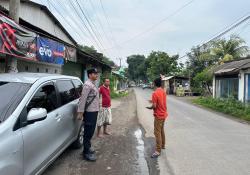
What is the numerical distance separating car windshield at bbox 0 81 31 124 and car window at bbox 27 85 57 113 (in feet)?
0.65

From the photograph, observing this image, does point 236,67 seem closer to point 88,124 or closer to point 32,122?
point 88,124

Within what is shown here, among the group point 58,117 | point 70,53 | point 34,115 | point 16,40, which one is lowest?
point 58,117

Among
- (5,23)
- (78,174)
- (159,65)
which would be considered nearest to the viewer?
(78,174)

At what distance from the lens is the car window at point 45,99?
15.1 ft

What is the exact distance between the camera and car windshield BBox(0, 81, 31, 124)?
3.94m

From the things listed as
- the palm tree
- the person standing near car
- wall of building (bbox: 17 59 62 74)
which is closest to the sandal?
the person standing near car

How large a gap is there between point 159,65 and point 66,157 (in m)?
64.4

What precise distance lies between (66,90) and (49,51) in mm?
5144

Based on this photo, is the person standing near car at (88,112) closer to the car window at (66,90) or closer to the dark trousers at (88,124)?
the dark trousers at (88,124)

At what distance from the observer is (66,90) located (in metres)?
6.33

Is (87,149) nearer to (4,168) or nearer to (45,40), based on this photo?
(4,168)

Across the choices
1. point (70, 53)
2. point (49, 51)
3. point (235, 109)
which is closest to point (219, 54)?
point (235, 109)

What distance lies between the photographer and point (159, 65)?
70000 mm

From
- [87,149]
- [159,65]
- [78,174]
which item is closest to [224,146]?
[87,149]
